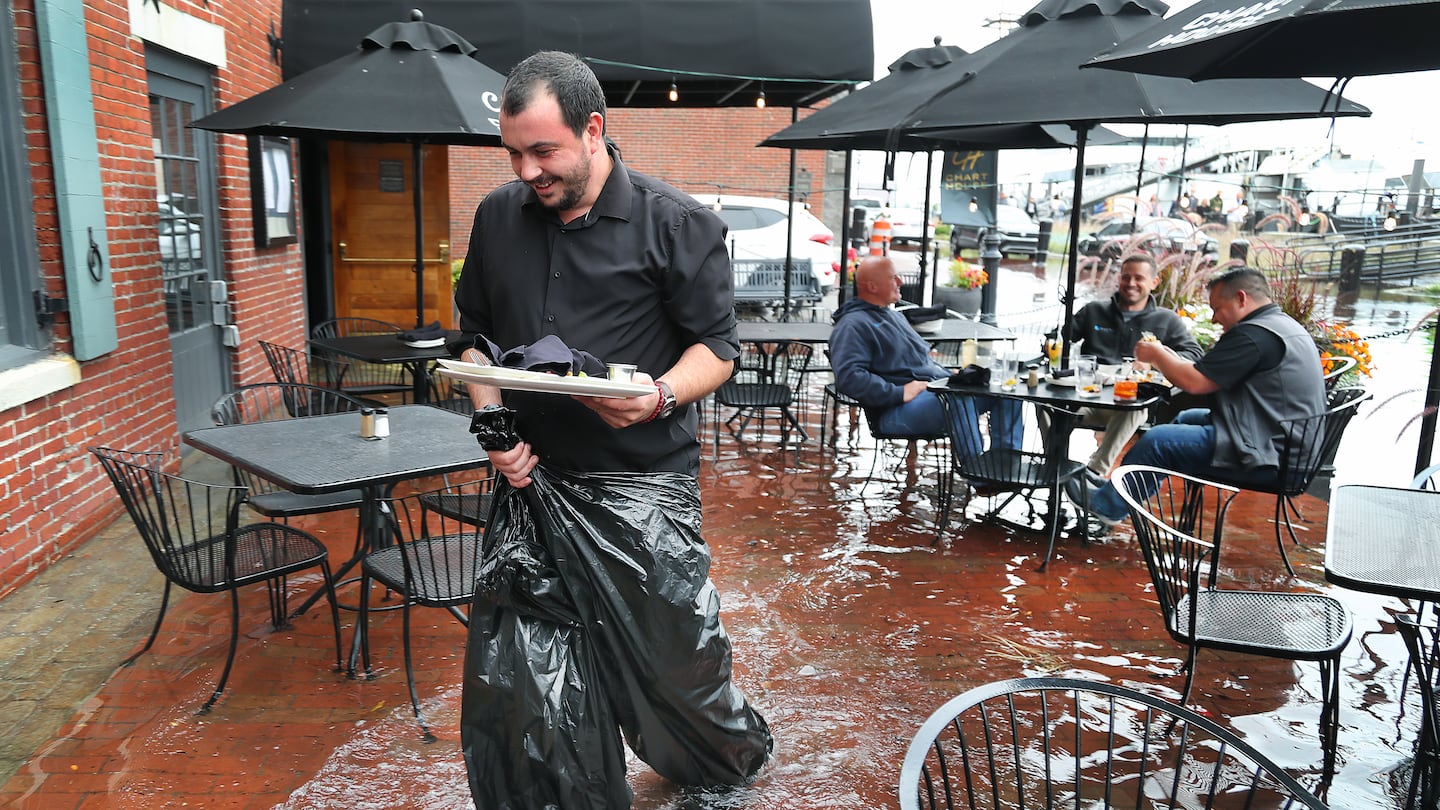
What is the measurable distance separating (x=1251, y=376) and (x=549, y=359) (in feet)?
12.8

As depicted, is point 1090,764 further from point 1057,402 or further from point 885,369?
point 885,369

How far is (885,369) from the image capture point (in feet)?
19.6

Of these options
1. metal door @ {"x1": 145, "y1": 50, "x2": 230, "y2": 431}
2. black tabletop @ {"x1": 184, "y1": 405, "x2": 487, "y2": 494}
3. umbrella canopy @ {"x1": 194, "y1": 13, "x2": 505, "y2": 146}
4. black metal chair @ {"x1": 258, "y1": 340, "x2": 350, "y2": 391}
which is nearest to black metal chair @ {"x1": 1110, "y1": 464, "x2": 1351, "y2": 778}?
black tabletop @ {"x1": 184, "y1": 405, "x2": 487, "y2": 494}

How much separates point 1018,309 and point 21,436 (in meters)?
15.0

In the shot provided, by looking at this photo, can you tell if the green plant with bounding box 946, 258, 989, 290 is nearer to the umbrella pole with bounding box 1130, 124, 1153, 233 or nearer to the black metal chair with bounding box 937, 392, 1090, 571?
the umbrella pole with bounding box 1130, 124, 1153, 233

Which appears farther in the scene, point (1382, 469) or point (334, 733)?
point (1382, 469)

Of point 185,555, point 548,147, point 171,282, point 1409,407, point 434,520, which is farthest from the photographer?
point 1409,407

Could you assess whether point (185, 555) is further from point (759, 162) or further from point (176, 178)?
point (759, 162)

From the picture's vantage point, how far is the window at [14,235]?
4.39 meters

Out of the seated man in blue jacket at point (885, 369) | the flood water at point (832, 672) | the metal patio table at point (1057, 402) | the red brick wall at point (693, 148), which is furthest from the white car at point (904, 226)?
the flood water at point (832, 672)

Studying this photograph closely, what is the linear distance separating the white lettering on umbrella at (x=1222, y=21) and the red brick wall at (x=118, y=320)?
4661 millimetres

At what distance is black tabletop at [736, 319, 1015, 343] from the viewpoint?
23.9ft

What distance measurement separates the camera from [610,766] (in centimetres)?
258

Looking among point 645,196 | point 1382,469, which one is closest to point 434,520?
point 645,196
